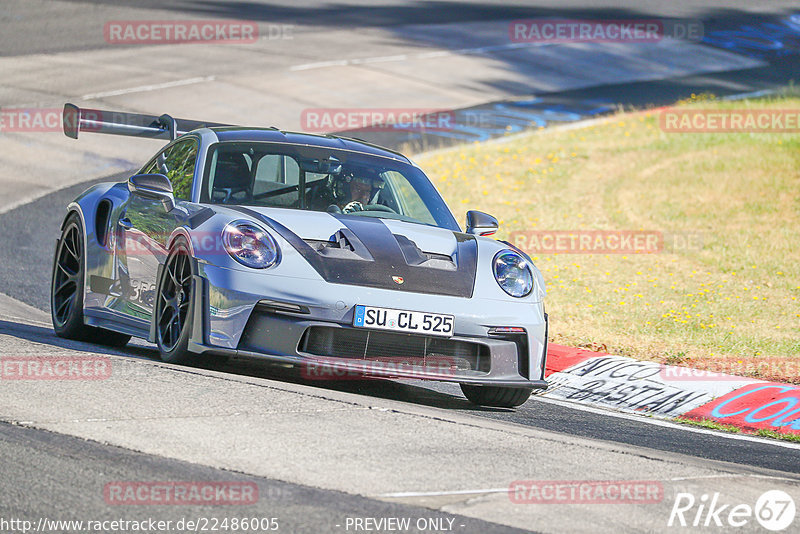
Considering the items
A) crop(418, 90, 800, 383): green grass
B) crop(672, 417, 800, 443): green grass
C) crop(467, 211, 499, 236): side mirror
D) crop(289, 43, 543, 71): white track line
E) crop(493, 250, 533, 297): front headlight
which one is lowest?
crop(418, 90, 800, 383): green grass

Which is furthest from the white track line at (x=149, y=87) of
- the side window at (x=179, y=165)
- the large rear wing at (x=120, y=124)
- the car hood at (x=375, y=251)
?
the car hood at (x=375, y=251)

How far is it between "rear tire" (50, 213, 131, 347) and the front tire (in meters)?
1.39

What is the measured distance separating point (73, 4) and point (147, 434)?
25650 mm

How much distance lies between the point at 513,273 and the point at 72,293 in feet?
10.5

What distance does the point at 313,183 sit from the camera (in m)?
7.41

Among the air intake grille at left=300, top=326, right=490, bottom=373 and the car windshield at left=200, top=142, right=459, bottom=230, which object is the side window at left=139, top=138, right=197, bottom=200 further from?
the air intake grille at left=300, top=326, right=490, bottom=373

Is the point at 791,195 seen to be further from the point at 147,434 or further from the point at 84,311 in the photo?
the point at 147,434

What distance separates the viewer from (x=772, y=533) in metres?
4.32

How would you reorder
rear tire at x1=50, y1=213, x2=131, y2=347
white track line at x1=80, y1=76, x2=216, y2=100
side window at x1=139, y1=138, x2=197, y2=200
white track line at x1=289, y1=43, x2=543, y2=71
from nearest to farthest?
side window at x1=139, y1=138, x2=197, y2=200, rear tire at x1=50, y1=213, x2=131, y2=347, white track line at x1=80, y1=76, x2=216, y2=100, white track line at x1=289, y1=43, x2=543, y2=71

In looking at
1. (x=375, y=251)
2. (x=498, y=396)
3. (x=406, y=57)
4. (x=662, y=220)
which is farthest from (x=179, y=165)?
(x=406, y=57)

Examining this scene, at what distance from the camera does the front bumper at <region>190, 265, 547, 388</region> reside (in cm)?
617

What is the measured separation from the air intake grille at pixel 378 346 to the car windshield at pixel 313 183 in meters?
1.23

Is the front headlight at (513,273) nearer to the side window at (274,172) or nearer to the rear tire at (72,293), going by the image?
the side window at (274,172)

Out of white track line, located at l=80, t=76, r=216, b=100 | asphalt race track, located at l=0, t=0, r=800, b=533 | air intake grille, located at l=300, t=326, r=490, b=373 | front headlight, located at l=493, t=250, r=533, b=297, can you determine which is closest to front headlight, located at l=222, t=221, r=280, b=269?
air intake grille, located at l=300, t=326, r=490, b=373
